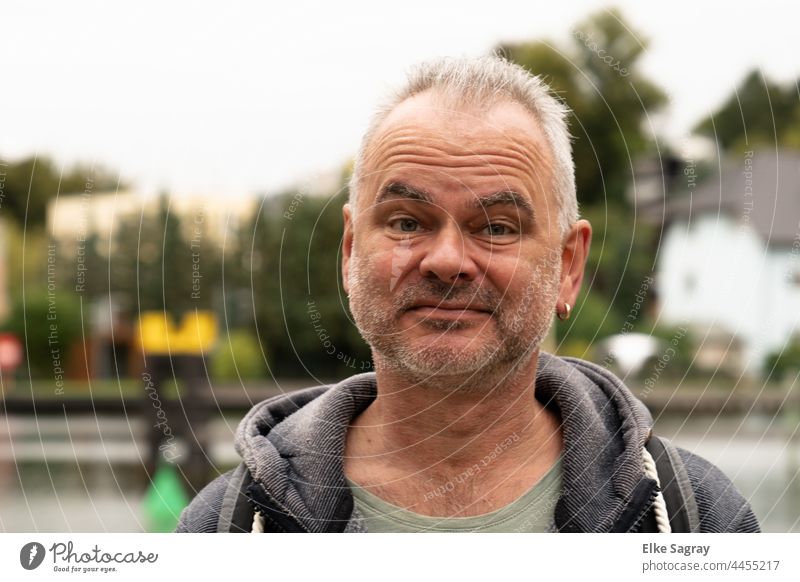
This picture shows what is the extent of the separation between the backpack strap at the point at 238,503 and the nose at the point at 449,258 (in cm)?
43

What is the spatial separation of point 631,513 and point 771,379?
2.91 feet

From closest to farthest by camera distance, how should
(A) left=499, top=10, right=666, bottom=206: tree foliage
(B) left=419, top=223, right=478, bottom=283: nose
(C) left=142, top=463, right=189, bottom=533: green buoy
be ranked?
(B) left=419, top=223, right=478, bottom=283: nose → (A) left=499, top=10, right=666, bottom=206: tree foliage → (C) left=142, top=463, right=189, bottom=533: green buoy

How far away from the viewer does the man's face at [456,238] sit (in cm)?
137

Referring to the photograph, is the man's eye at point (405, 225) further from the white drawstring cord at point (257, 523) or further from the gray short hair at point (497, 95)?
the white drawstring cord at point (257, 523)

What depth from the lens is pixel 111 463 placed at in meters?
2.03

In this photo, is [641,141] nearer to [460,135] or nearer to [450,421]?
[460,135]

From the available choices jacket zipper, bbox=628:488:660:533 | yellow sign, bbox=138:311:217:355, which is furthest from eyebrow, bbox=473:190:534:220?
yellow sign, bbox=138:311:217:355

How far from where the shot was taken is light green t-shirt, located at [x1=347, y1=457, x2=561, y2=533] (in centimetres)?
144

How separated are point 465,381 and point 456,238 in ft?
0.74

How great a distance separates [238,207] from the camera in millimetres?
1812

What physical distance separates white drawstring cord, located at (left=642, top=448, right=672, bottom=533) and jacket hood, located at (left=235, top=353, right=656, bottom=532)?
1 cm

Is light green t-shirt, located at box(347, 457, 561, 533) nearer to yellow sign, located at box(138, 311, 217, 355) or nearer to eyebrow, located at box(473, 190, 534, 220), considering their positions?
eyebrow, located at box(473, 190, 534, 220)

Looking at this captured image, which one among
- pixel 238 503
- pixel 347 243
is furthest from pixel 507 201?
pixel 238 503
